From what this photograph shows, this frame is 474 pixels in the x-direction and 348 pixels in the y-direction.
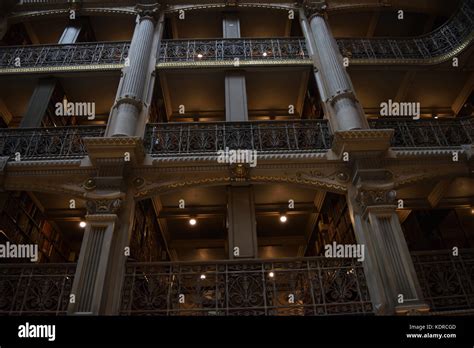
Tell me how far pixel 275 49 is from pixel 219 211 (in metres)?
4.67

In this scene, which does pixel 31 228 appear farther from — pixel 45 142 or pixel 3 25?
pixel 3 25

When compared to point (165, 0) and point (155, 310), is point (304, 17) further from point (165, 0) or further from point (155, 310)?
point (155, 310)

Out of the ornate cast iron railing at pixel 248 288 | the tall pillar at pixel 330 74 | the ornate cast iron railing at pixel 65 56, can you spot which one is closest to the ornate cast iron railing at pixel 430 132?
the tall pillar at pixel 330 74

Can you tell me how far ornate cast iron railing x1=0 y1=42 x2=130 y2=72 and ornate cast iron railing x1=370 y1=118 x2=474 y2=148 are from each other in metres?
6.87

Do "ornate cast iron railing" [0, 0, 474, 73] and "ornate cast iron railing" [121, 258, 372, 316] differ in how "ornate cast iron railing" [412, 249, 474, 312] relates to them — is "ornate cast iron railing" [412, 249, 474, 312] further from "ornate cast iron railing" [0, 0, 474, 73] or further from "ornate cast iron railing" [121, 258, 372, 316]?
"ornate cast iron railing" [0, 0, 474, 73]

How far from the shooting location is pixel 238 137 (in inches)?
320

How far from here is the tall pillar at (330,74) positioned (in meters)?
8.08

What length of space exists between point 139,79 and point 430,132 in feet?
22.0

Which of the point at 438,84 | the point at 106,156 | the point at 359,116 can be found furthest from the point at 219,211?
the point at 438,84

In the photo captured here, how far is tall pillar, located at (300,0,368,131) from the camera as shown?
8078 mm

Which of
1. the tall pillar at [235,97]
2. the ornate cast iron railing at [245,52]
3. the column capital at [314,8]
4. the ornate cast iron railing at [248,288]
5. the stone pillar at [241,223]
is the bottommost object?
the ornate cast iron railing at [248,288]

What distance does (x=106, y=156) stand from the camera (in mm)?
7113

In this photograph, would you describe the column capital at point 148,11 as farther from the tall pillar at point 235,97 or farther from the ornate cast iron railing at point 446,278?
the ornate cast iron railing at point 446,278

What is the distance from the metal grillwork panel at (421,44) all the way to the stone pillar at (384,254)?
484cm
